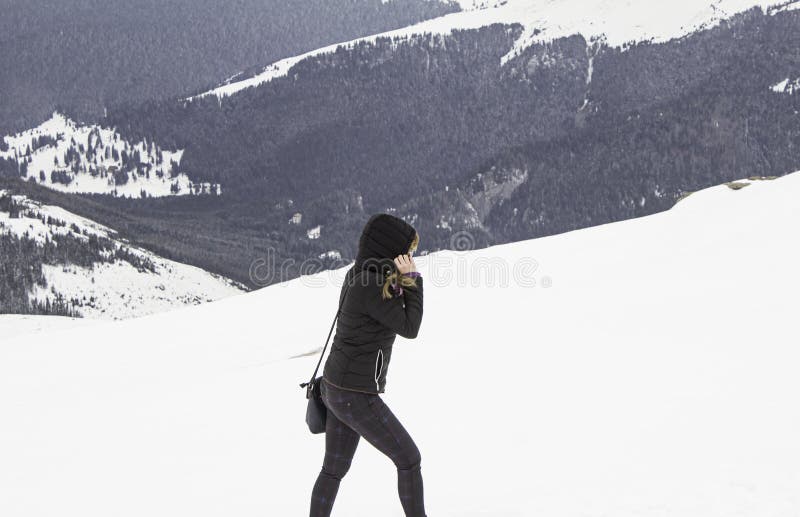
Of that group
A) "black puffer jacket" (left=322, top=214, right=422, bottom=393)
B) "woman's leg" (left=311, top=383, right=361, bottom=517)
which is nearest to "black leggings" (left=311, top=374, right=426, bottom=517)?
"woman's leg" (left=311, top=383, right=361, bottom=517)

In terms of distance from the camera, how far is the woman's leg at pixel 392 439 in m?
6.03

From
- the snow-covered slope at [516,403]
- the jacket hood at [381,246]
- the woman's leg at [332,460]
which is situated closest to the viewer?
the jacket hood at [381,246]

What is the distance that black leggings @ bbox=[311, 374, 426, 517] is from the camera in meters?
6.04

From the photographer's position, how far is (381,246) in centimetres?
599

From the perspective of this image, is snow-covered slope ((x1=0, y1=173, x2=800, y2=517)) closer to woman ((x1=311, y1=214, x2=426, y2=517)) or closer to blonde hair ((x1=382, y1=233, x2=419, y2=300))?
woman ((x1=311, y1=214, x2=426, y2=517))

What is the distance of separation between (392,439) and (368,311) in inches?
38.9

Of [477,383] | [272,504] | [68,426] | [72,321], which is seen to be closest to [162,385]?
[68,426]

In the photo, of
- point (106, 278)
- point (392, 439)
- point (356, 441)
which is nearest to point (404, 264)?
point (392, 439)

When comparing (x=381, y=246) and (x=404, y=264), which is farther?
(x=381, y=246)

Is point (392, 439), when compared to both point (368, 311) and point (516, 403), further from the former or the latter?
point (516, 403)

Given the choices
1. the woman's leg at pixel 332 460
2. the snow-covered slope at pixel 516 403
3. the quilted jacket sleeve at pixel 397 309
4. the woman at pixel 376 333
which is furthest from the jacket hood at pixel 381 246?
the snow-covered slope at pixel 516 403

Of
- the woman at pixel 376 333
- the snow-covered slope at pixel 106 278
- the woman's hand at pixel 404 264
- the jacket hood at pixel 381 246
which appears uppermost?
the snow-covered slope at pixel 106 278

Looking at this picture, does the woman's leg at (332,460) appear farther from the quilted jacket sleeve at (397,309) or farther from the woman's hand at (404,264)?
the woman's hand at (404,264)

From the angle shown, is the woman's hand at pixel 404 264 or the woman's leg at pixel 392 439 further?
the woman's leg at pixel 392 439
